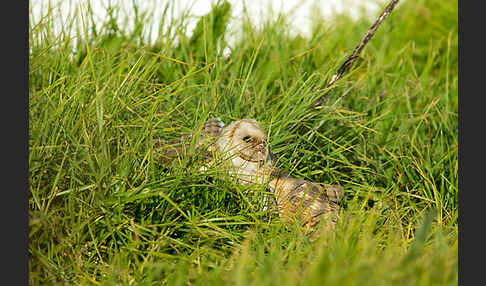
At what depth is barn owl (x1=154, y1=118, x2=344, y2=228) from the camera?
220 cm

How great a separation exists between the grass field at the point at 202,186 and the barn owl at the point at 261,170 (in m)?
0.08

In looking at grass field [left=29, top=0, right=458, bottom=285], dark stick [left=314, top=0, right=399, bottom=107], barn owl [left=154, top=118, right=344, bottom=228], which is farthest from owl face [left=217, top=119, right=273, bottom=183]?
dark stick [left=314, top=0, right=399, bottom=107]

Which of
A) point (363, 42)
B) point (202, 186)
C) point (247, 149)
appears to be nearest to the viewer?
point (202, 186)

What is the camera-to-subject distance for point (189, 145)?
233cm

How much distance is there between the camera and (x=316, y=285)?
4.46ft

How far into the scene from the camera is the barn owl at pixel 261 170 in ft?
7.22

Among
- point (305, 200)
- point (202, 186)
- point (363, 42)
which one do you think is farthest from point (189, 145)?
point (363, 42)

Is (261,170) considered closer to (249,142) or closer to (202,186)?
(249,142)

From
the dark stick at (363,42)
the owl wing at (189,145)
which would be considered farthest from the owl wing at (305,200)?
the dark stick at (363,42)

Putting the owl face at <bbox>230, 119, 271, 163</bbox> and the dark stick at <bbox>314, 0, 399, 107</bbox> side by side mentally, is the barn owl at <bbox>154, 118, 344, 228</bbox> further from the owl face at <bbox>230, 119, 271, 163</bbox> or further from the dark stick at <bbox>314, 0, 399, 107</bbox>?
the dark stick at <bbox>314, 0, 399, 107</bbox>

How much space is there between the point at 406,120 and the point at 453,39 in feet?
6.41

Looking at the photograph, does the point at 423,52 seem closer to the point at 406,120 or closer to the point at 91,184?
the point at 406,120

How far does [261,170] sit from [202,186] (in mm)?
281

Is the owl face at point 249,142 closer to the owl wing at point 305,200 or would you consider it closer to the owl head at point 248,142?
the owl head at point 248,142
